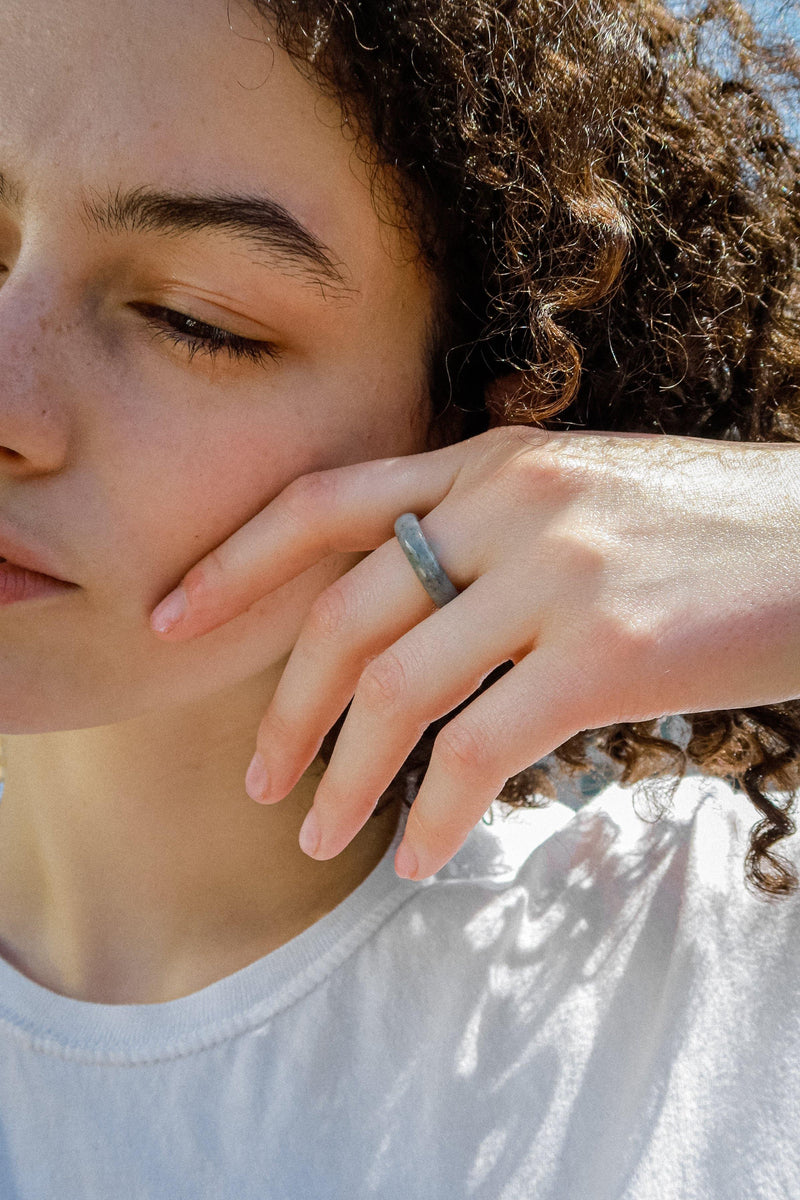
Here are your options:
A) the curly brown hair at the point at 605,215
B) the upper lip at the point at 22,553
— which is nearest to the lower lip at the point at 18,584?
the upper lip at the point at 22,553

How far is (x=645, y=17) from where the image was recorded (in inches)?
66.7

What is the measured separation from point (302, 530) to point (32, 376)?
1.24ft

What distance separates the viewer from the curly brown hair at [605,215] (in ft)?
4.76

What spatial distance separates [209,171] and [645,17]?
923 millimetres

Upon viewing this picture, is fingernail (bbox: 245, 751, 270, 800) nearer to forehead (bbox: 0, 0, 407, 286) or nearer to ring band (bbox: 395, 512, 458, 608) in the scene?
ring band (bbox: 395, 512, 458, 608)

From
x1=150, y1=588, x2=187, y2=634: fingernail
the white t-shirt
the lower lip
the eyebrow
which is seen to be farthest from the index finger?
the white t-shirt

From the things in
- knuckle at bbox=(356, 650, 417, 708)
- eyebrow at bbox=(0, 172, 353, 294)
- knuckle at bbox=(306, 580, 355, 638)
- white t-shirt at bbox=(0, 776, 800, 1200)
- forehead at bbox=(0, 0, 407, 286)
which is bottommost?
white t-shirt at bbox=(0, 776, 800, 1200)

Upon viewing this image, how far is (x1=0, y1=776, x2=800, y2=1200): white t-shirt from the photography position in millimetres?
1450

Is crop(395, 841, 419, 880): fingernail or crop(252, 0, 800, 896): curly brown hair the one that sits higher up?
crop(252, 0, 800, 896): curly brown hair

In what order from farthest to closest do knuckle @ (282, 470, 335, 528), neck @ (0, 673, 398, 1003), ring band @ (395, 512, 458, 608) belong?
neck @ (0, 673, 398, 1003) → knuckle @ (282, 470, 335, 528) → ring band @ (395, 512, 458, 608)

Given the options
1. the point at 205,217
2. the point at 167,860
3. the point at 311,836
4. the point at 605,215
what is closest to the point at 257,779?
the point at 311,836

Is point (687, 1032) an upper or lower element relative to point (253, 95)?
lower

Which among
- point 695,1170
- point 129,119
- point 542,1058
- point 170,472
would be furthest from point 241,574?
point 695,1170

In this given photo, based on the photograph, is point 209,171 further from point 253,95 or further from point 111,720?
point 111,720
